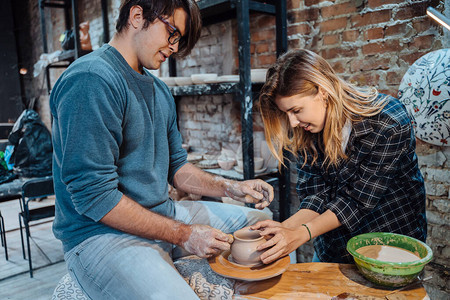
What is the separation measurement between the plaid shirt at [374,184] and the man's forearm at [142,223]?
2.06 ft

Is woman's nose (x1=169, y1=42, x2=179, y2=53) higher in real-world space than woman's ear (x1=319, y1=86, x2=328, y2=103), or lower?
higher

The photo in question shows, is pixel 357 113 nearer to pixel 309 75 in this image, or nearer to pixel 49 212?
pixel 309 75

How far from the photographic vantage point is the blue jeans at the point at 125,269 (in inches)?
42.7

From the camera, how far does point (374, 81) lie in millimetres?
2043

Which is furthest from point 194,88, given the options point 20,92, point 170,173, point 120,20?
point 20,92

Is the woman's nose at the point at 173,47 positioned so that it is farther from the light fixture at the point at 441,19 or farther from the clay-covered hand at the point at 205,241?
the light fixture at the point at 441,19

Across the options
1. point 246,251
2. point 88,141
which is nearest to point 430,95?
point 246,251

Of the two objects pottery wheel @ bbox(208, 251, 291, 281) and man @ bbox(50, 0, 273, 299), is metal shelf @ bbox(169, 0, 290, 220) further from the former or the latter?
pottery wheel @ bbox(208, 251, 291, 281)

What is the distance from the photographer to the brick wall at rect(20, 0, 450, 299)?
72.6 inches

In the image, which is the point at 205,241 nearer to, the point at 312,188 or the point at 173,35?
the point at 312,188

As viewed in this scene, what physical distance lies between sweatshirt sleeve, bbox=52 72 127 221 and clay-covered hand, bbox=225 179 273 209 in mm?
602

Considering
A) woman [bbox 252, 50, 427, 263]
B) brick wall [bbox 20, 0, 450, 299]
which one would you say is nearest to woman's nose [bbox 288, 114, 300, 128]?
woman [bbox 252, 50, 427, 263]

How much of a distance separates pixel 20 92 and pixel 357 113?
329 inches

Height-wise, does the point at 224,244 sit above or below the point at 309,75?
below
